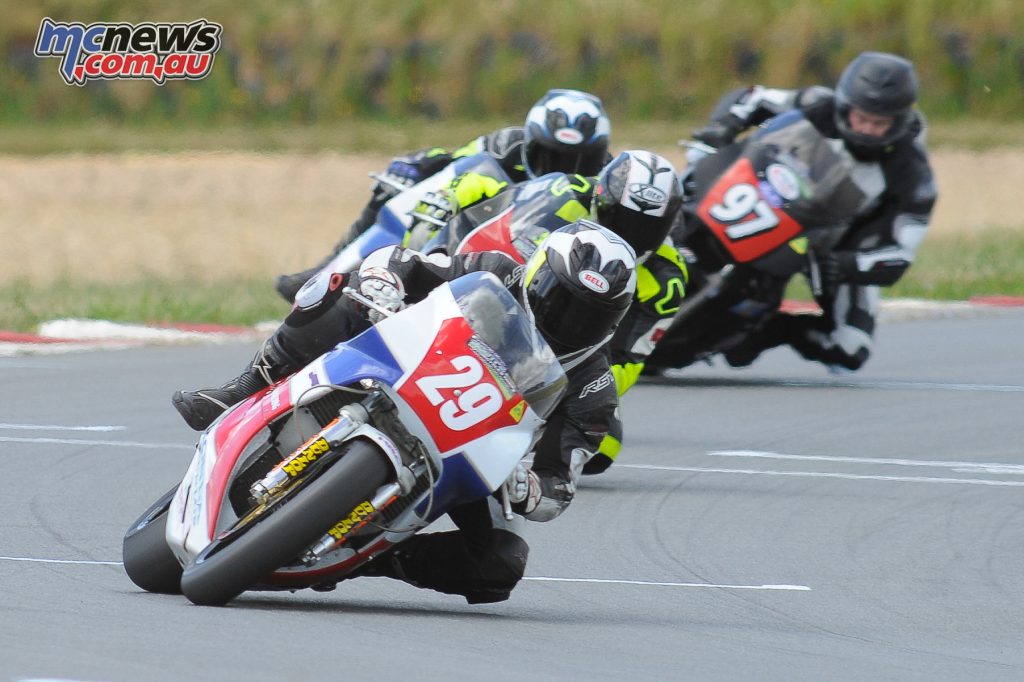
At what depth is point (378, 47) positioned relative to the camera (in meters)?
40.1

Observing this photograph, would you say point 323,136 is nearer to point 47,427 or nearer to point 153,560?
point 47,427

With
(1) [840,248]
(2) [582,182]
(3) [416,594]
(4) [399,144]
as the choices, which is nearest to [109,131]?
(4) [399,144]

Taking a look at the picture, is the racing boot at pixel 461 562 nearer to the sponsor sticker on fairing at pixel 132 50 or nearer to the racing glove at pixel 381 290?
the racing glove at pixel 381 290

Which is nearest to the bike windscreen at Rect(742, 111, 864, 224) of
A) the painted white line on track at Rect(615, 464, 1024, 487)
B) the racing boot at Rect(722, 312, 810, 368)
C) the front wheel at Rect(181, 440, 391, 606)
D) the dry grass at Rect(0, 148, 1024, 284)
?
the racing boot at Rect(722, 312, 810, 368)

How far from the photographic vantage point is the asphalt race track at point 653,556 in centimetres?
573

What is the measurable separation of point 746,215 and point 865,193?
4.42 feet

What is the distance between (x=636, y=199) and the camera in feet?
29.8

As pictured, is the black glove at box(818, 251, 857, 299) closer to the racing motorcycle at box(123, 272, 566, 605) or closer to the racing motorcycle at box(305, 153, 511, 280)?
the racing motorcycle at box(305, 153, 511, 280)

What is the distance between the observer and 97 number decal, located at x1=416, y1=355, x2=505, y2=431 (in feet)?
19.9

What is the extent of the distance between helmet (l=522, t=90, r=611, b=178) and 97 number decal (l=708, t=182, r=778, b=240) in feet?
7.73

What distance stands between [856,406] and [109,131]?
789 inches

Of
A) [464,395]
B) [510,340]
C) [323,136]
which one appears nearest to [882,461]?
[510,340]

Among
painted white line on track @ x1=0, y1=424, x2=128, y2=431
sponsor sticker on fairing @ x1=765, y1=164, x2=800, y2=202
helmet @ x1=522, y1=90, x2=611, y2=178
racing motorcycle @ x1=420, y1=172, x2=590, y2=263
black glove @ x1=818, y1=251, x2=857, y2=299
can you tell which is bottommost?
black glove @ x1=818, y1=251, x2=857, y2=299

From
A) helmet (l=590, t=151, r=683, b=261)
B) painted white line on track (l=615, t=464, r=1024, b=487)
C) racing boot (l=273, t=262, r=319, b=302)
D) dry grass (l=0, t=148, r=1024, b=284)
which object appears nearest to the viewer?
helmet (l=590, t=151, r=683, b=261)
